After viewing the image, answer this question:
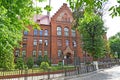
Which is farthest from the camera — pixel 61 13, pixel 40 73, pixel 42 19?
pixel 61 13

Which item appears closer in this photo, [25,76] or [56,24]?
[25,76]

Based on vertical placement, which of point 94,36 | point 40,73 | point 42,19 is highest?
point 42,19

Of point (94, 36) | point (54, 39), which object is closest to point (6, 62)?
point (94, 36)

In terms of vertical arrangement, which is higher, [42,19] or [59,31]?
[42,19]

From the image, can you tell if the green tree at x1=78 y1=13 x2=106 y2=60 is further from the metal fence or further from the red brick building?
the red brick building

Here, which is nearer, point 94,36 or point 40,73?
point 40,73

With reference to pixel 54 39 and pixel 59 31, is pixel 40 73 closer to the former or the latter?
pixel 54 39

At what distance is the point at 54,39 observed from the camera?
151ft

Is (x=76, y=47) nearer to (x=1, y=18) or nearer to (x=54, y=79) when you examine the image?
(x=54, y=79)

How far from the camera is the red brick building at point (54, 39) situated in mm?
44031

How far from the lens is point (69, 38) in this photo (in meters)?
48.5

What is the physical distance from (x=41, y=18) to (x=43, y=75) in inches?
1159

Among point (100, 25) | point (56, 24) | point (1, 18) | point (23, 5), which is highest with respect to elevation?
point (56, 24)

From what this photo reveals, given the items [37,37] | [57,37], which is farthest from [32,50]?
[57,37]
